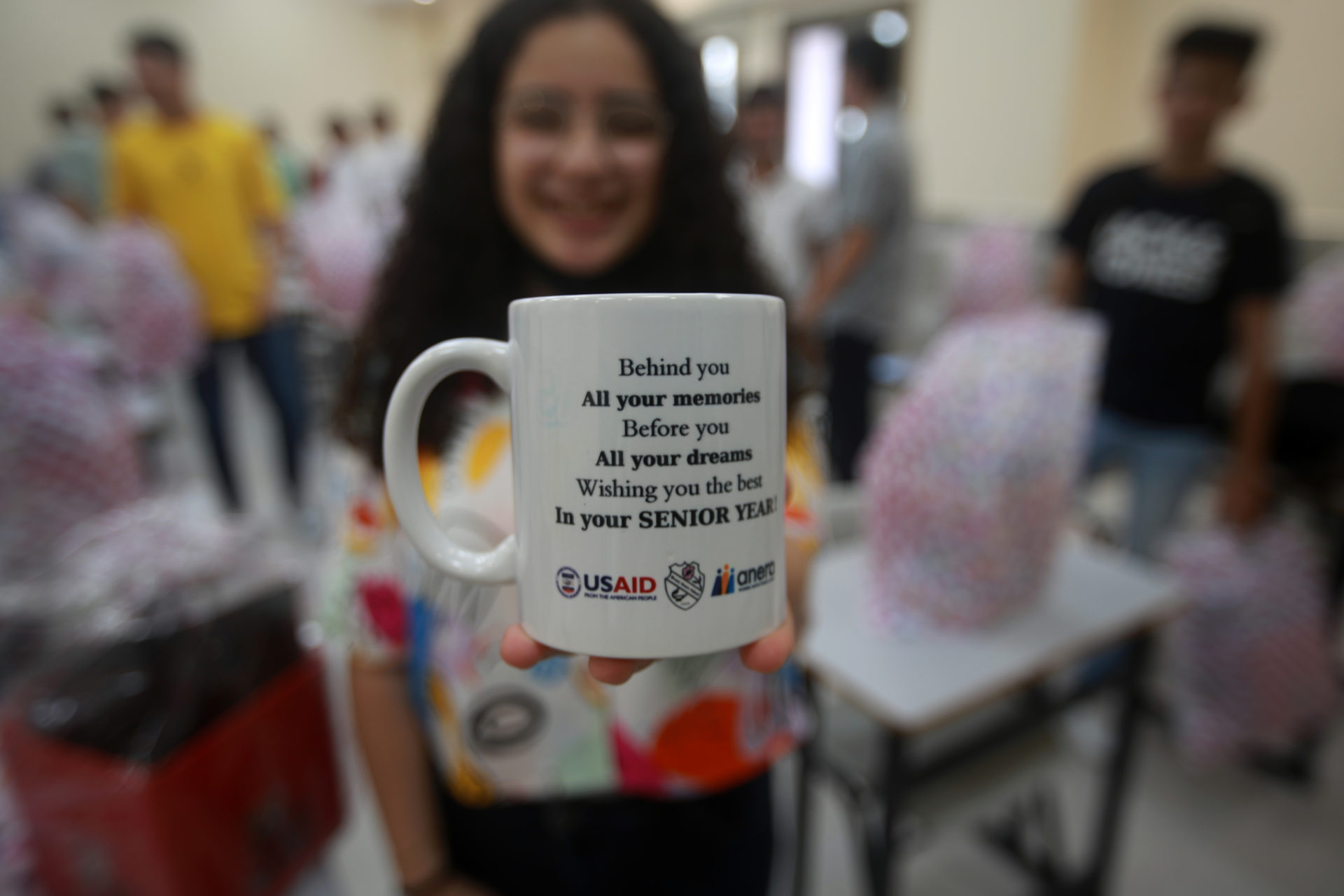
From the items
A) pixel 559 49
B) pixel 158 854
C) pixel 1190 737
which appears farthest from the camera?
pixel 1190 737

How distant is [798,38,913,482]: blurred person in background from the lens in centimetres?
223

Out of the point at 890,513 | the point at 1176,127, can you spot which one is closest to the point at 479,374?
the point at 890,513

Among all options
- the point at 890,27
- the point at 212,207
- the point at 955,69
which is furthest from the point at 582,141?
the point at 890,27

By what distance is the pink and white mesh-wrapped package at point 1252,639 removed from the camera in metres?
1.44

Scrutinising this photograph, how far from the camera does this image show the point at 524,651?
282 millimetres

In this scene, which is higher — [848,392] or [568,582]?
[568,582]

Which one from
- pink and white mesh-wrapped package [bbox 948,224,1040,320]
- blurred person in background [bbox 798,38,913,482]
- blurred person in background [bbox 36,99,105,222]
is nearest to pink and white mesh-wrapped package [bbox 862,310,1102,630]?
blurred person in background [bbox 798,38,913,482]

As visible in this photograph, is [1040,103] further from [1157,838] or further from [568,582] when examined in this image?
[568,582]

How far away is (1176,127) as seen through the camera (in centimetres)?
151

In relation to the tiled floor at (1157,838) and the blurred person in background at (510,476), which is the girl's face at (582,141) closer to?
the blurred person in background at (510,476)

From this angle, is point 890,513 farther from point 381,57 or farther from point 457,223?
point 381,57

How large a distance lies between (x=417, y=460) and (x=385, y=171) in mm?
3577

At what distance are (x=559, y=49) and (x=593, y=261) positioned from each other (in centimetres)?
10

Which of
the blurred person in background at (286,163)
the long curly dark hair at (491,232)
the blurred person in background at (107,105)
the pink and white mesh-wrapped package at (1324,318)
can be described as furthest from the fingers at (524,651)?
the blurred person in background at (286,163)
